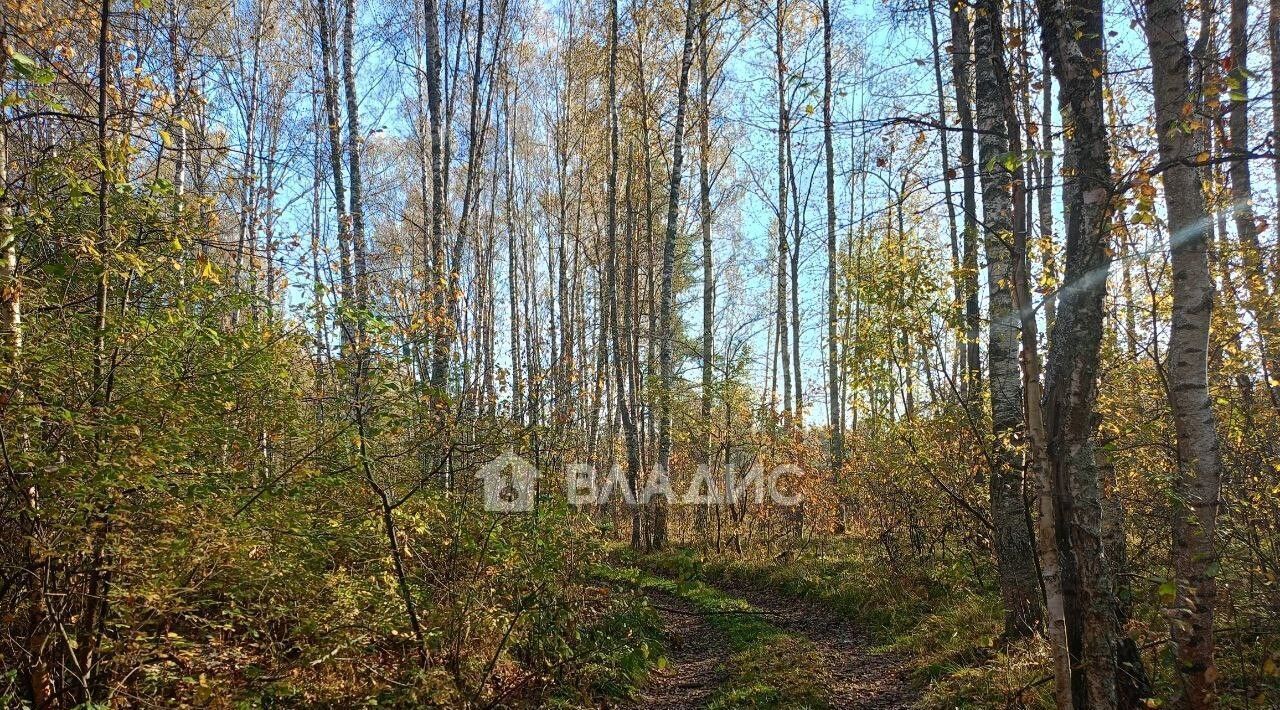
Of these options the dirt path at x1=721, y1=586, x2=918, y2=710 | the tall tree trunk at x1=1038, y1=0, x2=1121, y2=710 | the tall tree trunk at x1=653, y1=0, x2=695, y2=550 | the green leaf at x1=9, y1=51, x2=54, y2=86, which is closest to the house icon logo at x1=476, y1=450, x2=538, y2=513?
the dirt path at x1=721, y1=586, x2=918, y2=710

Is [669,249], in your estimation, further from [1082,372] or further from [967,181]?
[1082,372]

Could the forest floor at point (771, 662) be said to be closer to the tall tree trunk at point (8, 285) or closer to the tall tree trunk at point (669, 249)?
A: the tall tree trunk at point (669, 249)

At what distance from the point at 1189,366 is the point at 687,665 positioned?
16.3 ft

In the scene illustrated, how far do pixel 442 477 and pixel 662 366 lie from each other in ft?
20.9

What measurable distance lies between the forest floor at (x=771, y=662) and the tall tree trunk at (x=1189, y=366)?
2.23 metres

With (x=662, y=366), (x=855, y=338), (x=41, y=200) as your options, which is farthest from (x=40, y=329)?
(x=662, y=366)

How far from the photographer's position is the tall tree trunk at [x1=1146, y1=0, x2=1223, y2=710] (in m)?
3.25

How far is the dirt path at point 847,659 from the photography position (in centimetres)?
515

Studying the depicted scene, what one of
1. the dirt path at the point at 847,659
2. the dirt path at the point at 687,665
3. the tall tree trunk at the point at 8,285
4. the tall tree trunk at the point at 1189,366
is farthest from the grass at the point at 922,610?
the tall tree trunk at the point at 8,285

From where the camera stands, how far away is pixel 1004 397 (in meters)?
5.39

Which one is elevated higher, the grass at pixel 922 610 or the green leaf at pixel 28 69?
the green leaf at pixel 28 69

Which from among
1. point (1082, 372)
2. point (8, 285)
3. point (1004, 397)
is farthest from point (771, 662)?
point (8, 285)

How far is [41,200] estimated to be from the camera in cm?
301

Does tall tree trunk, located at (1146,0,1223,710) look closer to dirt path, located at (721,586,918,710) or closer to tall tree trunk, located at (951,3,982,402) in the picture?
tall tree trunk, located at (951,3,982,402)
